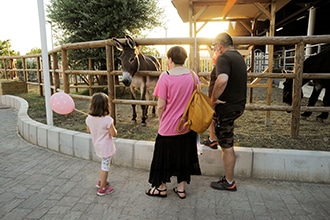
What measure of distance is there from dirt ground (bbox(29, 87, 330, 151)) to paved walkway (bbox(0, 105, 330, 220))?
0.86 metres

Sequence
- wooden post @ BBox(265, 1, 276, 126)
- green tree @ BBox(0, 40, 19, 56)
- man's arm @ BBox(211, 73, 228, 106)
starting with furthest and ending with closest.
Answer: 1. green tree @ BBox(0, 40, 19, 56)
2. wooden post @ BBox(265, 1, 276, 126)
3. man's arm @ BBox(211, 73, 228, 106)

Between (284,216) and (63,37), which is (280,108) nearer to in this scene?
(284,216)

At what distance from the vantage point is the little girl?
292cm

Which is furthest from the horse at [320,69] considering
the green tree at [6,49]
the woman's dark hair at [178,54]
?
the green tree at [6,49]

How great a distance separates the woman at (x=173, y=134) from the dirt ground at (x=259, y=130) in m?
1.44

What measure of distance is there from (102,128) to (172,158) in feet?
2.92

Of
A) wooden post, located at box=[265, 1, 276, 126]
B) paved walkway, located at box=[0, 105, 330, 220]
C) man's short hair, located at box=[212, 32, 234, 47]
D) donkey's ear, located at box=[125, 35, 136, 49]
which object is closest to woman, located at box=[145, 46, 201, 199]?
paved walkway, located at box=[0, 105, 330, 220]

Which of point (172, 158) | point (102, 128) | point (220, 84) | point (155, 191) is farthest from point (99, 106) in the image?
point (220, 84)

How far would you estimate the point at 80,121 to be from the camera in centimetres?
569

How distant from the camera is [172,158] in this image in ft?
9.55

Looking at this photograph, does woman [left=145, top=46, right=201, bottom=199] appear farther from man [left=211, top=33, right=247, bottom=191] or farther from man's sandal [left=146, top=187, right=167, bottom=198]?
man [left=211, top=33, right=247, bottom=191]

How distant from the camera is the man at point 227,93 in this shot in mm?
2744

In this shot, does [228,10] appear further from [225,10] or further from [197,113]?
[197,113]

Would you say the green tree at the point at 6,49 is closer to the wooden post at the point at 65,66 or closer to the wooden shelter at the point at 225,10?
the wooden shelter at the point at 225,10
